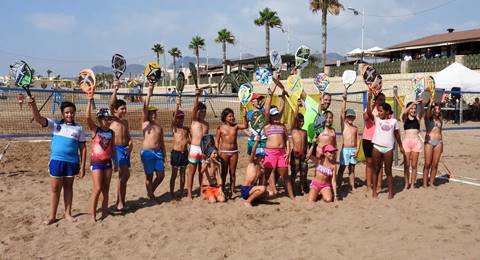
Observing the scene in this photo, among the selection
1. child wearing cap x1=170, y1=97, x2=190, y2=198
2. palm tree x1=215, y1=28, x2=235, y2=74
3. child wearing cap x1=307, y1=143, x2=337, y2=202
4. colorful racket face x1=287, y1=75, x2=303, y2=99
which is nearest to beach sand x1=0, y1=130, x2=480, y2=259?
child wearing cap x1=307, y1=143, x2=337, y2=202

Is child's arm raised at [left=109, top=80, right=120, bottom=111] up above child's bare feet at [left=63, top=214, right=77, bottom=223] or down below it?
above

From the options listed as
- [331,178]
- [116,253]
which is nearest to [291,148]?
[331,178]

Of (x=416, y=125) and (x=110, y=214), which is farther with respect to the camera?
(x=416, y=125)

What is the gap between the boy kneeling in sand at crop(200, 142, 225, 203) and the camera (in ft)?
20.7

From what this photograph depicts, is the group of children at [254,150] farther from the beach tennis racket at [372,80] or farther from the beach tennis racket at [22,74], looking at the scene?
the beach tennis racket at [22,74]

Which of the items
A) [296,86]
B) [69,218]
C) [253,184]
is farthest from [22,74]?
[296,86]

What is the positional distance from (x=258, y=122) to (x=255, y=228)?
1973 millimetres

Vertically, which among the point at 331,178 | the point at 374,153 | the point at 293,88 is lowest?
the point at 331,178

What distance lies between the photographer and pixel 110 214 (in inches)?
227

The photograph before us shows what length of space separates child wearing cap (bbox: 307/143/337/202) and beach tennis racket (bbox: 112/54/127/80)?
338cm

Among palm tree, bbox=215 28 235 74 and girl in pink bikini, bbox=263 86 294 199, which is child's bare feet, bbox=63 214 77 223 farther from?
palm tree, bbox=215 28 235 74

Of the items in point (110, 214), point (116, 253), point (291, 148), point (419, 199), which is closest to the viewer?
point (116, 253)

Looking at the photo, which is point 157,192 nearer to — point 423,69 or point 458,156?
point 458,156

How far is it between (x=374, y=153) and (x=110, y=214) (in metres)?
4.17
